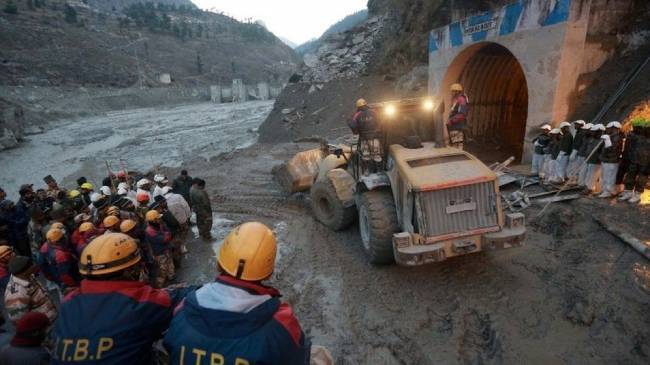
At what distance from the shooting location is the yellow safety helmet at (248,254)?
205cm

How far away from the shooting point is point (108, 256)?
2240 mm

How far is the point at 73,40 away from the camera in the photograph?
58.4 metres

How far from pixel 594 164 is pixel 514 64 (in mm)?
6543

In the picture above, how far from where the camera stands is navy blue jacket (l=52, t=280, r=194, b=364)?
2.02 meters

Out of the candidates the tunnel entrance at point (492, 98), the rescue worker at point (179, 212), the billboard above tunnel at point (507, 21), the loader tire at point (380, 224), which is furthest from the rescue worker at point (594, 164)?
the rescue worker at point (179, 212)

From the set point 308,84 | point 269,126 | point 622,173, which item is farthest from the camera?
point 308,84

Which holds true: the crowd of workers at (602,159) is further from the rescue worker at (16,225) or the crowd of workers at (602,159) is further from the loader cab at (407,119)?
the rescue worker at (16,225)

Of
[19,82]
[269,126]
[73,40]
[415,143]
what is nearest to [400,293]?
[415,143]

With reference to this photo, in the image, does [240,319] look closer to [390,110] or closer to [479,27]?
[390,110]

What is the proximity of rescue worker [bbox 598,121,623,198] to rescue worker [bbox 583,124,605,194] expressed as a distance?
129 millimetres

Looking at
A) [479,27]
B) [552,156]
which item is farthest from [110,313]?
[479,27]

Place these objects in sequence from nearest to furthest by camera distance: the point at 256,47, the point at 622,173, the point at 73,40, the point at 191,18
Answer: the point at 622,173
the point at 73,40
the point at 256,47
the point at 191,18

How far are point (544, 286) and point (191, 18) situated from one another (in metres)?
133

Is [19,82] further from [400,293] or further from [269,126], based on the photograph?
[400,293]
